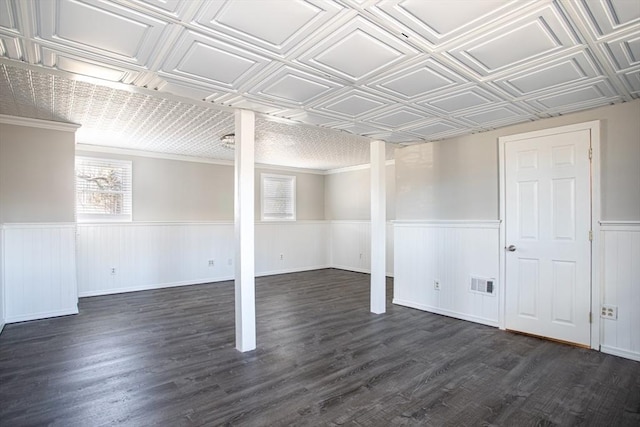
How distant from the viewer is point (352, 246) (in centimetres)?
810

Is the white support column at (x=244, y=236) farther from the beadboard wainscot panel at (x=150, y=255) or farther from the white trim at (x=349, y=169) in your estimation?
the white trim at (x=349, y=169)

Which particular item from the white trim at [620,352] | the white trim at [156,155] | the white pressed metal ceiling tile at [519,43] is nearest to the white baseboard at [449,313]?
the white trim at [620,352]

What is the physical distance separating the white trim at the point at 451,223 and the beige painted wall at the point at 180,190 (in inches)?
147

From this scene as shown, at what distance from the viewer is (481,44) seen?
6.99 feet

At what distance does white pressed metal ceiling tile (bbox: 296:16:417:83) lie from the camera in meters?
1.98

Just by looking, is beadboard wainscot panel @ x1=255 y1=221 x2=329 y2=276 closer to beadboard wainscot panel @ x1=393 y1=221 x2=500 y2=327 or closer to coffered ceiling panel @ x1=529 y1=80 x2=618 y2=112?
beadboard wainscot panel @ x1=393 y1=221 x2=500 y2=327

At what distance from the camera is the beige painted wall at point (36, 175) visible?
416 cm

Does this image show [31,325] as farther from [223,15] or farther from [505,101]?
[505,101]

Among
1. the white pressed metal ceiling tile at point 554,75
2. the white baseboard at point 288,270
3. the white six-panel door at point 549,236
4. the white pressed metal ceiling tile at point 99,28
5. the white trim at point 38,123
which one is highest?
the white trim at point 38,123

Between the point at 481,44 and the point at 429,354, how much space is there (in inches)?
101

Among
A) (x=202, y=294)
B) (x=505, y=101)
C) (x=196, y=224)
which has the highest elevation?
(x=505, y=101)

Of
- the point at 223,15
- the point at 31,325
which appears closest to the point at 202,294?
the point at 31,325

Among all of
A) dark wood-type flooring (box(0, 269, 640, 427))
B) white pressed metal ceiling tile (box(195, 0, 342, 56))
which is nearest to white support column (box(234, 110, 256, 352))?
dark wood-type flooring (box(0, 269, 640, 427))

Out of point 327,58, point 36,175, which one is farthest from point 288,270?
point 327,58
